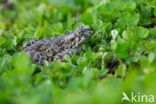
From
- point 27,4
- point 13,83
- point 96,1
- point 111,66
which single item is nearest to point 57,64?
point 111,66

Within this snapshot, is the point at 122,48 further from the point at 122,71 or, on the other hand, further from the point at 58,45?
the point at 58,45

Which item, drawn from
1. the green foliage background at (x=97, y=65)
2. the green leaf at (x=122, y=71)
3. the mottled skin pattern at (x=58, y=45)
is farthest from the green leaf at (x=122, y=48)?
the mottled skin pattern at (x=58, y=45)

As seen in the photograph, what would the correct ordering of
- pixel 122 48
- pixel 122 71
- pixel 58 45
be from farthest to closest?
pixel 58 45 < pixel 122 48 < pixel 122 71

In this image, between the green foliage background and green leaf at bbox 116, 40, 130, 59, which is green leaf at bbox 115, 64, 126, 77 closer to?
the green foliage background

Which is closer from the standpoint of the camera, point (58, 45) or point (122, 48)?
point (122, 48)

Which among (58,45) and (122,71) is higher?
(58,45)

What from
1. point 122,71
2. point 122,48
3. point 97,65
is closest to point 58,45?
point 97,65
